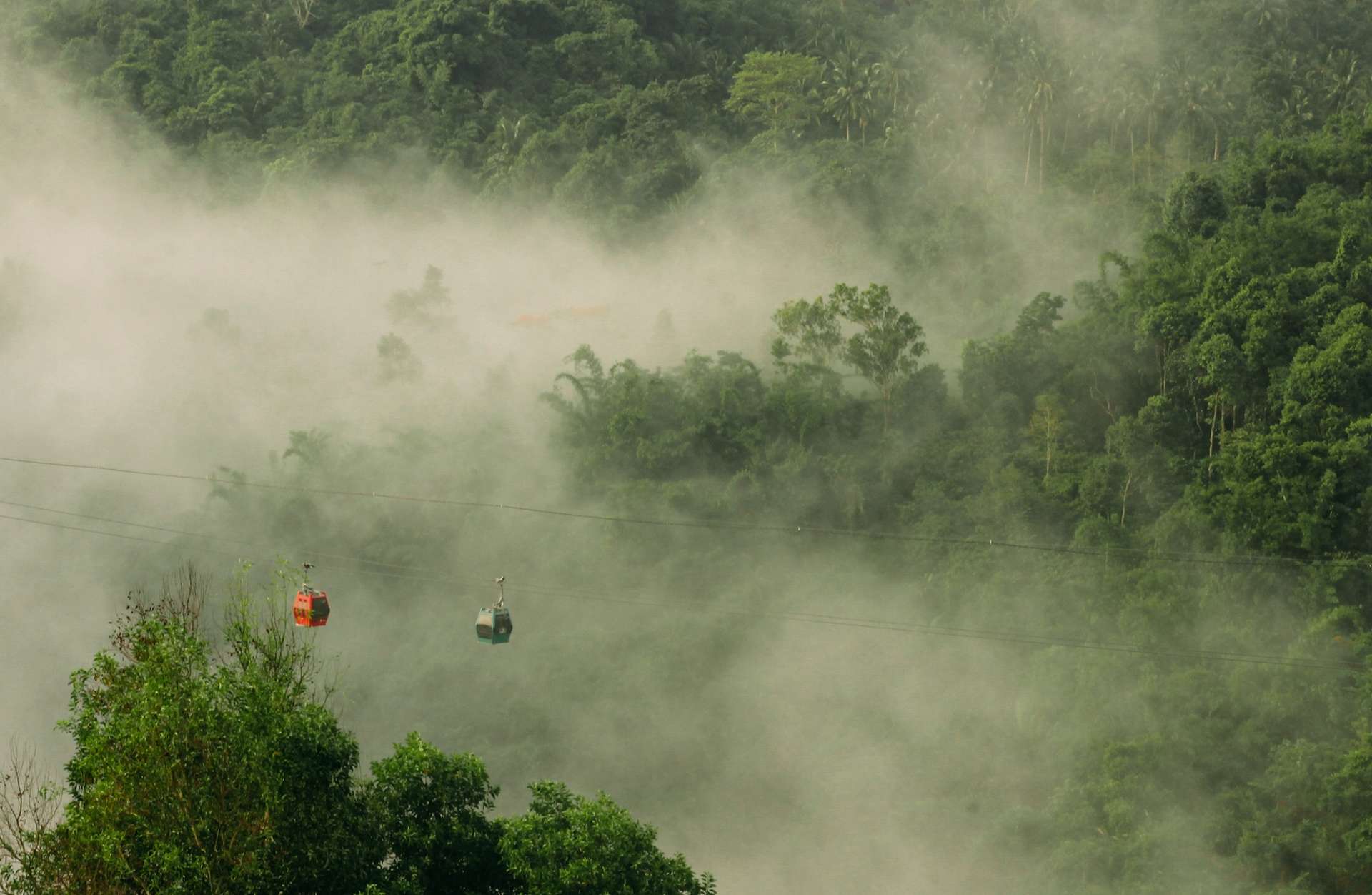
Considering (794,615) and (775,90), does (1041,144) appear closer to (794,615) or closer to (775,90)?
(775,90)

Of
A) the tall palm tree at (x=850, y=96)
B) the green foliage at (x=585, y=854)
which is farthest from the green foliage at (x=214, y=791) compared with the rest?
the tall palm tree at (x=850, y=96)

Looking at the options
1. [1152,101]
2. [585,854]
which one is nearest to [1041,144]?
[1152,101]

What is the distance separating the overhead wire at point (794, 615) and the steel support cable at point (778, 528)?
172 centimetres

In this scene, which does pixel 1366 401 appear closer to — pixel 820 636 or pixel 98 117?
pixel 820 636

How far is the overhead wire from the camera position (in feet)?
120

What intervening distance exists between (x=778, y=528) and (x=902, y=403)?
14.7 ft

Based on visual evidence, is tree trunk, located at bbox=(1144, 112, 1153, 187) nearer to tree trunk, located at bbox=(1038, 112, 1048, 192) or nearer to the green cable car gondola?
tree trunk, located at bbox=(1038, 112, 1048, 192)

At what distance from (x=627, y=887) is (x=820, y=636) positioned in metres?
23.4

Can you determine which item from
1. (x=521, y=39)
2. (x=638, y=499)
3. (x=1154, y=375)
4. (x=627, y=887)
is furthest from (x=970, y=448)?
(x=521, y=39)

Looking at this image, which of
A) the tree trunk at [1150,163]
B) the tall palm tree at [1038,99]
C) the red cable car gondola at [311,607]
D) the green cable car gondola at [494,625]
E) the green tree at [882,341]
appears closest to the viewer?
the red cable car gondola at [311,607]

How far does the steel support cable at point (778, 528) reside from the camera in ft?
127

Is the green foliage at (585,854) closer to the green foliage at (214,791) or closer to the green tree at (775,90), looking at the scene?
the green foliage at (214,791)

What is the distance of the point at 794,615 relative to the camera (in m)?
44.1

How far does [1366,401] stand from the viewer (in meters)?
39.6
